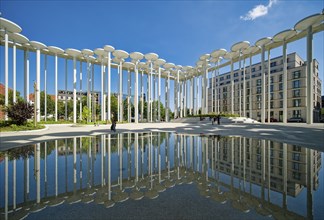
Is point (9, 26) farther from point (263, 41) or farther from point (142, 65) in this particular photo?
point (263, 41)

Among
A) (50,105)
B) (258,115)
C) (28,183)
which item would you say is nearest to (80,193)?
(28,183)

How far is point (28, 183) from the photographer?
4.15 m

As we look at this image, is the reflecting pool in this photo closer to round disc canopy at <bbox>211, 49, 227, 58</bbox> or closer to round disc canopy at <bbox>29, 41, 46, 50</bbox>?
round disc canopy at <bbox>211, 49, 227, 58</bbox>

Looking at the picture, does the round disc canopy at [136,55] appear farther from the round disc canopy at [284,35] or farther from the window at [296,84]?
the window at [296,84]

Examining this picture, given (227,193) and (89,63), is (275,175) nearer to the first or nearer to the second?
(227,193)

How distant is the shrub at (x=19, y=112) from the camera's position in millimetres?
17438

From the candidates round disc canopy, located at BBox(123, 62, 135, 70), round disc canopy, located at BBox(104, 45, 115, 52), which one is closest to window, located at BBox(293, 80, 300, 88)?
round disc canopy, located at BBox(123, 62, 135, 70)

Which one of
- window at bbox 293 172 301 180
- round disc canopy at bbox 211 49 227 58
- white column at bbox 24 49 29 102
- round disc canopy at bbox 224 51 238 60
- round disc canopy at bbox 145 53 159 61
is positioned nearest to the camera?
window at bbox 293 172 301 180

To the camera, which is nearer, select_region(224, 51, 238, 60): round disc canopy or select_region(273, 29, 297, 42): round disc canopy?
select_region(273, 29, 297, 42): round disc canopy

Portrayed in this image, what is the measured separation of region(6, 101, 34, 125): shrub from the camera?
17.4 meters

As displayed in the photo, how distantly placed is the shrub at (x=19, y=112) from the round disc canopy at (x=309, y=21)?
1412 inches

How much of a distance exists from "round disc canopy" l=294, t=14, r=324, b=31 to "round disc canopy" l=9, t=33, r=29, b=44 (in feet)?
138

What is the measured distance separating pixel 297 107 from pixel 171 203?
2427 inches

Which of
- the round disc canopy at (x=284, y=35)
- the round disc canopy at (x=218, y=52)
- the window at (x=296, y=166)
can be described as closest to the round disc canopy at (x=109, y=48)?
the round disc canopy at (x=218, y=52)
